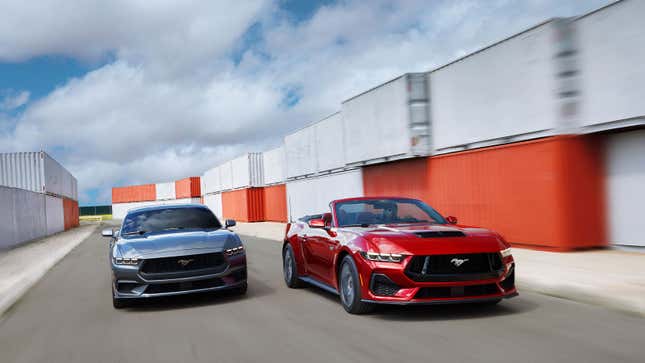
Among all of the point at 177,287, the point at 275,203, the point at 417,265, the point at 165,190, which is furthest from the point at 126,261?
the point at 165,190

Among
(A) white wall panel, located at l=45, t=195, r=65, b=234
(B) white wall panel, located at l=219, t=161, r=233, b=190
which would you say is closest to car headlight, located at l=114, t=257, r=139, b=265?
(A) white wall panel, located at l=45, t=195, r=65, b=234

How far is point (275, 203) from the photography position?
40000mm

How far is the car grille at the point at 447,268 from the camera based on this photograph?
6141 mm

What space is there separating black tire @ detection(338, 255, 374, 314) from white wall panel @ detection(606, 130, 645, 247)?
23.9ft

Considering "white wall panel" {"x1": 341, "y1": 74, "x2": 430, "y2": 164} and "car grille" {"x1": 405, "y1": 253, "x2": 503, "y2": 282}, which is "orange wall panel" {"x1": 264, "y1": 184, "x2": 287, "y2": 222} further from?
"car grille" {"x1": 405, "y1": 253, "x2": 503, "y2": 282}

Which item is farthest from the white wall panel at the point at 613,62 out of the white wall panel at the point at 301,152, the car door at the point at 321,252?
the white wall panel at the point at 301,152

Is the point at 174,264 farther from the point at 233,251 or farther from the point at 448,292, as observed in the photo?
the point at 448,292

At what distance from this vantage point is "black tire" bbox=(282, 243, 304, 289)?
9.23 m

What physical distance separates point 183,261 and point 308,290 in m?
2.12

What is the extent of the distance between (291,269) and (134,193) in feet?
279

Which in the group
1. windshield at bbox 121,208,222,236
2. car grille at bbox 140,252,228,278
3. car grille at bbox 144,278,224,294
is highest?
windshield at bbox 121,208,222,236

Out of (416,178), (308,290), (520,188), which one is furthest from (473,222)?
(308,290)

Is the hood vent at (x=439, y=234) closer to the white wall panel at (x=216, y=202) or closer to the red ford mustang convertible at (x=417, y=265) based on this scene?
the red ford mustang convertible at (x=417, y=265)

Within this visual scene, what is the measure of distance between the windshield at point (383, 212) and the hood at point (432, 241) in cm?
91
